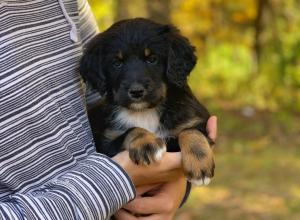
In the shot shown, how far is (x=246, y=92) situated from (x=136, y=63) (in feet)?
23.9

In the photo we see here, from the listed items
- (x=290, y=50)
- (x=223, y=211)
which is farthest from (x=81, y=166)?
(x=290, y=50)

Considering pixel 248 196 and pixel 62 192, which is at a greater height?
pixel 62 192

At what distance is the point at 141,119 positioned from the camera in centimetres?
269

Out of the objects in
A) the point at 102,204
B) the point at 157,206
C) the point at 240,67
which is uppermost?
the point at 102,204

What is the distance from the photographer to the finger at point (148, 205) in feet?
7.49

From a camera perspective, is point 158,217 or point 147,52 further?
point 147,52

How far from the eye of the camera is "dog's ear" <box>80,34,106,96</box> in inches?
100

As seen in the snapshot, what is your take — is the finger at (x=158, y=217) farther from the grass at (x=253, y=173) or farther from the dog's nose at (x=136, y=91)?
the grass at (x=253, y=173)

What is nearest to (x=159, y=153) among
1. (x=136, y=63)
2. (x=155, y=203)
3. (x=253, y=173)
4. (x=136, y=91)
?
(x=155, y=203)

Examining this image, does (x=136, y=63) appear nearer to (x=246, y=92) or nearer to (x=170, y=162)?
(x=170, y=162)

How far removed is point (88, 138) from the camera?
7.54 ft

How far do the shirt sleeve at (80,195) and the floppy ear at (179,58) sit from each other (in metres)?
0.69

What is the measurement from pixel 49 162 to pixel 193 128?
0.73 m

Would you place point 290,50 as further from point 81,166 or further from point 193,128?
point 81,166
